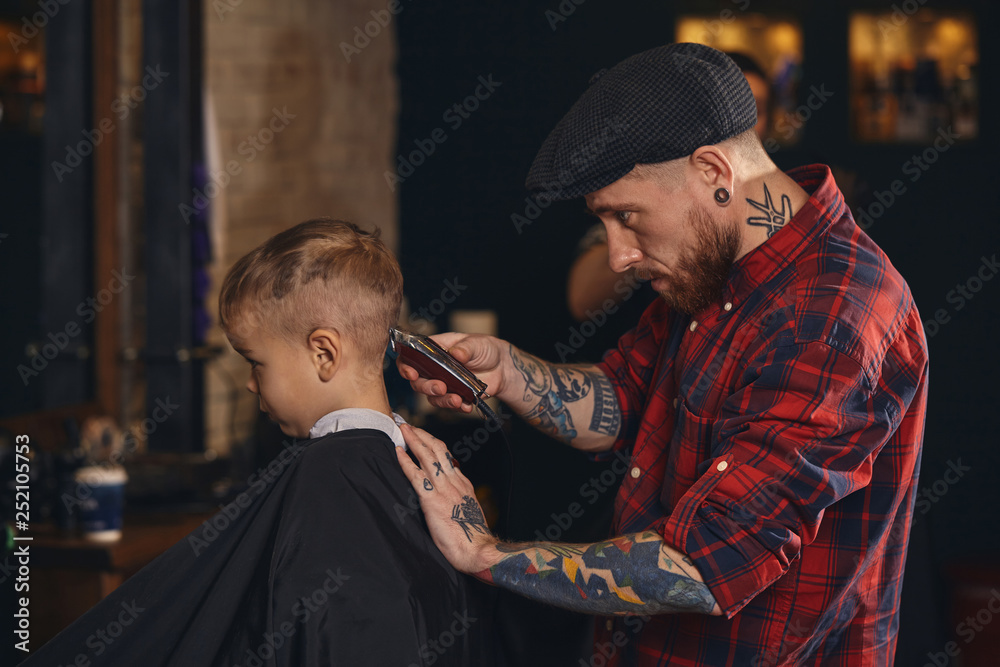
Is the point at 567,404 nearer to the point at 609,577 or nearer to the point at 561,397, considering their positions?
the point at 561,397

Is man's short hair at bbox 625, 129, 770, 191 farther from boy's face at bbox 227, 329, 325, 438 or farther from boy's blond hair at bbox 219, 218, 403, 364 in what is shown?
boy's face at bbox 227, 329, 325, 438

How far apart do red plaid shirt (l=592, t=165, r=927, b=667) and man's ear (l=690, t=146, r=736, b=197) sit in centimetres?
12

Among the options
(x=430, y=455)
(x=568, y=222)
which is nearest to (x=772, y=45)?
(x=568, y=222)

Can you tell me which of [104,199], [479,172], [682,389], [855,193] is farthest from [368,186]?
[682,389]

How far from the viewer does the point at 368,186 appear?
16.2ft

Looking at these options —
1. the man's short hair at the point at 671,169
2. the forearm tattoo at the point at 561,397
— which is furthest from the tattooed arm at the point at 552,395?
the man's short hair at the point at 671,169

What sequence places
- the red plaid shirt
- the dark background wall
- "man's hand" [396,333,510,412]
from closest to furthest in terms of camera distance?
the red plaid shirt, "man's hand" [396,333,510,412], the dark background wall

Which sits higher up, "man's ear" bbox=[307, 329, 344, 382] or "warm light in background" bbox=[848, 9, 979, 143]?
"warm light in background" bbox=[848, 9, 979, 143]

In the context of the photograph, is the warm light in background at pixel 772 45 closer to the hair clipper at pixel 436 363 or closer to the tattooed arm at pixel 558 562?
the hair clipper at pixel 436 363

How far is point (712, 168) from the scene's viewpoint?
1289 mm

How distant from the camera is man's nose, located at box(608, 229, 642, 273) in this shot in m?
1.38

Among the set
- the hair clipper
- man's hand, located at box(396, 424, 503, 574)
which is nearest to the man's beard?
the hair clipper

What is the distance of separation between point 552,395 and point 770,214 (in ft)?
1.86

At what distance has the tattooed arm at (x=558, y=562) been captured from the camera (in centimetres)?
117
